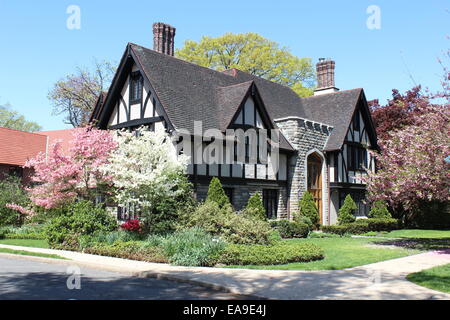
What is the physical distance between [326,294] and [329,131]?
20.9 m

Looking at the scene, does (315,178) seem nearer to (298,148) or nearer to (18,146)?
(298,148)

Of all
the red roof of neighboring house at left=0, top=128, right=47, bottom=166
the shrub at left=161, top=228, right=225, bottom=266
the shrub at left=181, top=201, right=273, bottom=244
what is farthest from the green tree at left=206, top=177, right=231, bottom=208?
the red roof of neighboring house at left=0, top=128, right=47, bottom=166

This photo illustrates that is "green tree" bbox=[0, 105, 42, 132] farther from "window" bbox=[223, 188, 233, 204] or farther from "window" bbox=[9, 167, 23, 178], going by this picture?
"window" bbox=[223, 188, 233, 204]

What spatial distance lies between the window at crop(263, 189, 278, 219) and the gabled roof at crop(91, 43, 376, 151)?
104 inches

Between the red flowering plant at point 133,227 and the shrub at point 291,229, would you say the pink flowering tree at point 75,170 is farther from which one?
the shrub at point 291,229

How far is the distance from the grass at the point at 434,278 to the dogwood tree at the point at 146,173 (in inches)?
345

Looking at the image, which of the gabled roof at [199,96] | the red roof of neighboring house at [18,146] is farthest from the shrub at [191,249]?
the red roof of neighboring house at [18,146]

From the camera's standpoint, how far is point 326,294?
7824 mm

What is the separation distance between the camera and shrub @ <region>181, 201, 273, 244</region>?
47.7 ft

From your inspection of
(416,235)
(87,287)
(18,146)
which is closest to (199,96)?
(416,235)

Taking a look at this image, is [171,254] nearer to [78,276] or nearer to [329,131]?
[78,276]

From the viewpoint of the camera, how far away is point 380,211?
28125mm

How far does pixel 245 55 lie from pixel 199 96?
2319cm
